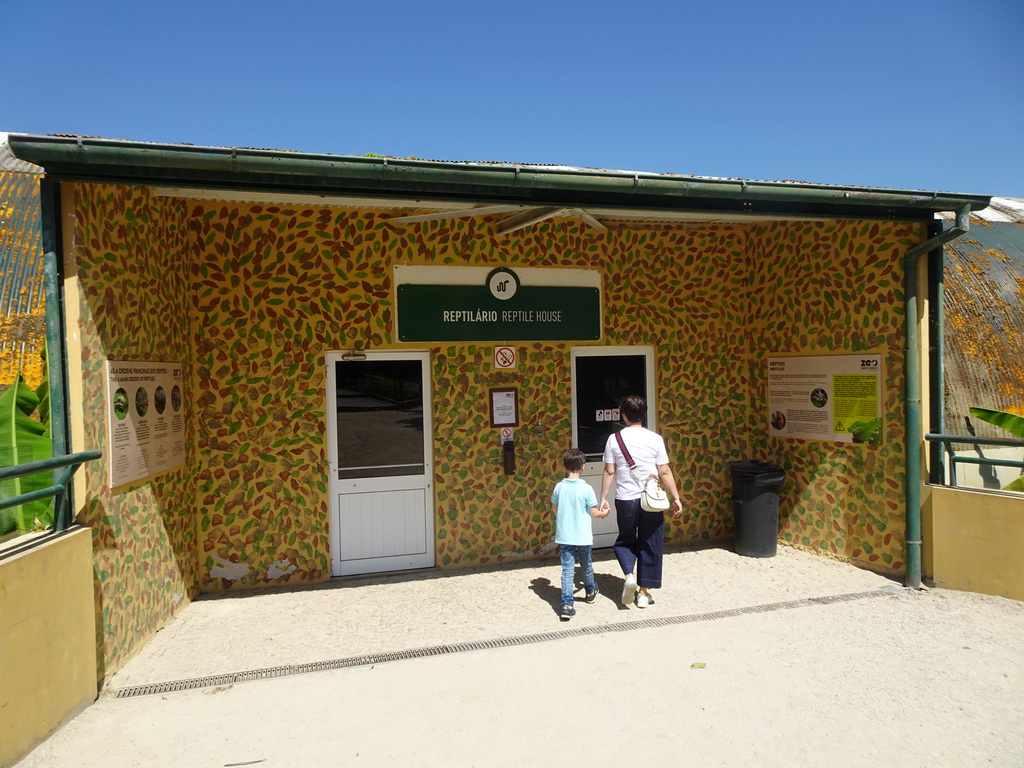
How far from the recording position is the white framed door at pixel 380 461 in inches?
259

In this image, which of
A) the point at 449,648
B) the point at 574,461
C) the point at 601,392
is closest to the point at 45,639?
the point at 449,648

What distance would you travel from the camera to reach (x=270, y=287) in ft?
20.9

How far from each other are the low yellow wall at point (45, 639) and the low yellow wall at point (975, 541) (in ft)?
22.4

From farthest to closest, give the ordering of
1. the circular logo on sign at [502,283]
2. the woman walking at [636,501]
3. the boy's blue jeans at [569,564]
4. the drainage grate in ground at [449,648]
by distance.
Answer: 1. the circular logo on sign at [502,283]
2. the woman walking at [636,501]
3. the boy's blue jeans at [569,564]
4. the drainage grate in ground at [449,648]

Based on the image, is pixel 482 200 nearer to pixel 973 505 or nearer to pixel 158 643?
pixel 158 643

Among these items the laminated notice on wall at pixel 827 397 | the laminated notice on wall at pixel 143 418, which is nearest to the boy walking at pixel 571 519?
the laminated notice on wall at pixel 827 397

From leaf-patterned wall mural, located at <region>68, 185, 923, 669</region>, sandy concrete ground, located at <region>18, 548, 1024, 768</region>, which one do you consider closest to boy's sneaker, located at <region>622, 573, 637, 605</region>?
sandy concrete ground, located at <region>18, 548, 1024, 768</region>

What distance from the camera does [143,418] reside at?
5074 millimetres

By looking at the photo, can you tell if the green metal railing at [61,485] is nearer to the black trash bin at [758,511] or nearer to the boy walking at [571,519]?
the boy walking at [571,519]

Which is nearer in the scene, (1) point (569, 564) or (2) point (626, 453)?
(1) point (569, 564)

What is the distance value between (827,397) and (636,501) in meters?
2.83

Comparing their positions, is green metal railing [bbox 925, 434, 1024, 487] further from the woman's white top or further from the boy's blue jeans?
the boy's blue jeans

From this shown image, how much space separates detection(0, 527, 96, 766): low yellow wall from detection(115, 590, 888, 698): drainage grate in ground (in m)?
0.47

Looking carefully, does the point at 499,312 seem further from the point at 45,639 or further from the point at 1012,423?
the point at 1012,423
